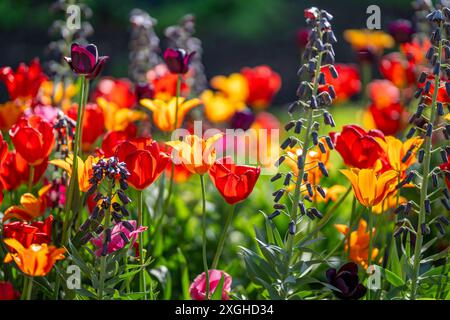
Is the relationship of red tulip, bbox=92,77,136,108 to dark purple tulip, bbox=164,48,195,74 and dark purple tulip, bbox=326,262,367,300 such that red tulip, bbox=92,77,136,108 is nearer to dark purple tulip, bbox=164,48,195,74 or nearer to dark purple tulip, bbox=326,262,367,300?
dark purple tulip, bbox=164,48,195,74

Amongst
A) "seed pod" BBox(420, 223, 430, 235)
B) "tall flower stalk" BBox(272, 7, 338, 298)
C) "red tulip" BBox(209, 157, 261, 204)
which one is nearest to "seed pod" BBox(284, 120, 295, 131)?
"tall flower stalk" BBox(272, 7, 338, 298)

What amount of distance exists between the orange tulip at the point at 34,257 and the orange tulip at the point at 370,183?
2.53 ft

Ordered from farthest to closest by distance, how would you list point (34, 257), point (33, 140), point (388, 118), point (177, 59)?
1. point (388, 118)
2. point (177, 59)
3. point (33, 140)
4. point (34, 257)

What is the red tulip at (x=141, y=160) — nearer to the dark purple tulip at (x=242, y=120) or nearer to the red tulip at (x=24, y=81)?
the red tulip at (x=24, y=81)

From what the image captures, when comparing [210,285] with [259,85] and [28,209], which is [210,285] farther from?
[259,85]

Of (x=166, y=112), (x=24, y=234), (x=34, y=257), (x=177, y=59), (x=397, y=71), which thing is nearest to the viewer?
(x=34, y=257)

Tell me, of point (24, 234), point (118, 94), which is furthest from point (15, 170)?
point (118, 94)

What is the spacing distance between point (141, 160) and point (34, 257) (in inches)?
14.4

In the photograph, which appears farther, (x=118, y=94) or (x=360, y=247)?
(x=118, y=94)

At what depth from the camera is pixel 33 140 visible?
2123 mm

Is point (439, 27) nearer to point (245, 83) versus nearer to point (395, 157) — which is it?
point (395, 157)

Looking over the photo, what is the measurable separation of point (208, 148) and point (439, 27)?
0.66 meters

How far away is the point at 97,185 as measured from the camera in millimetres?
1859
